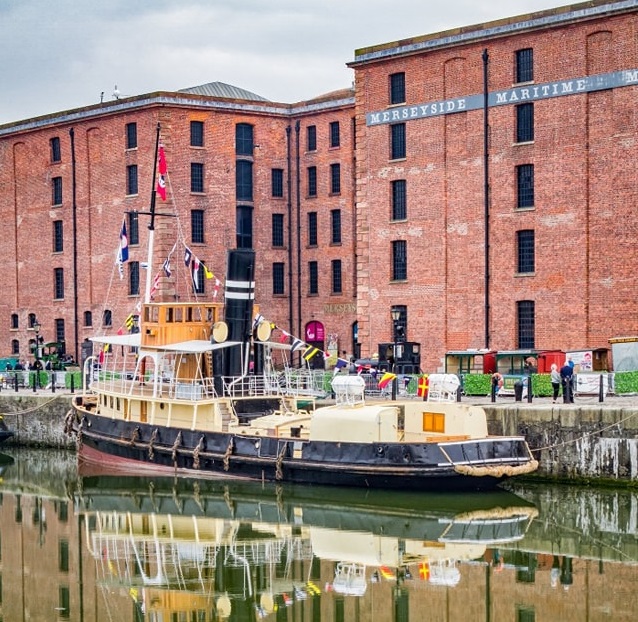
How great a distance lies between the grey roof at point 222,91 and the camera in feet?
197

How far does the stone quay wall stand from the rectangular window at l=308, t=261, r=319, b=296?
25317mm

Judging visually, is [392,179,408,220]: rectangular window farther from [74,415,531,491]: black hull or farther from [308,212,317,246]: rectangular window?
[74,415,531,491]: black hull

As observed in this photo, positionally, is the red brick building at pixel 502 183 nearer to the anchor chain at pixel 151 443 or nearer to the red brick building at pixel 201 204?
the red brick building at pixel 201 204

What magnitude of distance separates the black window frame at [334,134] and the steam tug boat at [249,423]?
20368mm

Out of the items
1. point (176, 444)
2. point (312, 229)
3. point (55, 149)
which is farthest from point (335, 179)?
point (176, 444)

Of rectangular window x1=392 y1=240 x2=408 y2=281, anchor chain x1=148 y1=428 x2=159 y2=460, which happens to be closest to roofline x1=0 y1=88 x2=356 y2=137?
rectangular window x1=392 y1=240 x2=408 y2=281

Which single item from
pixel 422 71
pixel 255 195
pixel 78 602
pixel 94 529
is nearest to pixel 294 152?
pixel 255 195

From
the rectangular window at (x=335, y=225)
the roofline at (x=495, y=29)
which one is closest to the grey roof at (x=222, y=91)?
the rectangular window at (x=335, y=225)

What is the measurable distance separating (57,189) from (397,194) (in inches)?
831

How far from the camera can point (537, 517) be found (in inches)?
1097

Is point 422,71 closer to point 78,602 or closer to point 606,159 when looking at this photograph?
point 606,159

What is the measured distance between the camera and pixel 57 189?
197 ft

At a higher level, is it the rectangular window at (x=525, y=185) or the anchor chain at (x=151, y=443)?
the rectangular window at (x=525, y=185)

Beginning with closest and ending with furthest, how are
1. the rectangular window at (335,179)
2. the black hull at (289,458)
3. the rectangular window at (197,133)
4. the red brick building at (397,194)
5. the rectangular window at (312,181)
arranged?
the black hull at (289,458) < the red brick building at (397,194) < the rectangular window at (197,133) < the rectangular window at (335,179) < the rectangular window at (312,181)
